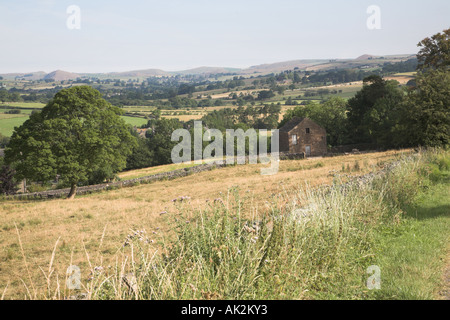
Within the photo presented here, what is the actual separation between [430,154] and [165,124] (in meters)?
83.3

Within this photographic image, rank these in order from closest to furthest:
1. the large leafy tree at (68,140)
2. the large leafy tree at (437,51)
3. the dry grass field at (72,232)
→ the dry grass field at (72,232), the large leafy tree at (68,140), the large leafy tree at (437,51)

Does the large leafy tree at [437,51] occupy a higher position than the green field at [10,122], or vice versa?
the large leafy tree at [437,51]

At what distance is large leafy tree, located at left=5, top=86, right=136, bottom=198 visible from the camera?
93.6 ft

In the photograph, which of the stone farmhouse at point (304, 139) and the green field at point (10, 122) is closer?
the stone farmhouse at point (304, 139)

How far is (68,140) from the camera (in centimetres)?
Result: 3000

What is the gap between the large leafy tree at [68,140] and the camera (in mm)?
28516

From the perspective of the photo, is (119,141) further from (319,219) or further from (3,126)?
(3,126)

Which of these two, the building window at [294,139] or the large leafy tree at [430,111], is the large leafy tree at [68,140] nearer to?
the large leafy tree at [430,111]

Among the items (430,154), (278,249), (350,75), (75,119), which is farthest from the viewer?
(350,75)

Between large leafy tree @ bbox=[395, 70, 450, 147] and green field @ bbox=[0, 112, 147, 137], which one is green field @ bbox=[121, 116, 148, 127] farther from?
large leafy tree @ bbox=[395, 70, 450, 147]

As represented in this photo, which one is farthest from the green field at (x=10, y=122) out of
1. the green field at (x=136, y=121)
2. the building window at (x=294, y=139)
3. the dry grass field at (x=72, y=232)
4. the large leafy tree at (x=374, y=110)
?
the dry grass field at (x=72, y=232)

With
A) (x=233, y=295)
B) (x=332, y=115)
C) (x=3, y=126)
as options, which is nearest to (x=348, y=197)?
(x=233, y=295)

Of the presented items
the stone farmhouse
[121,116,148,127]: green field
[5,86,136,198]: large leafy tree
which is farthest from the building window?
[121,116,148,127]: green field
